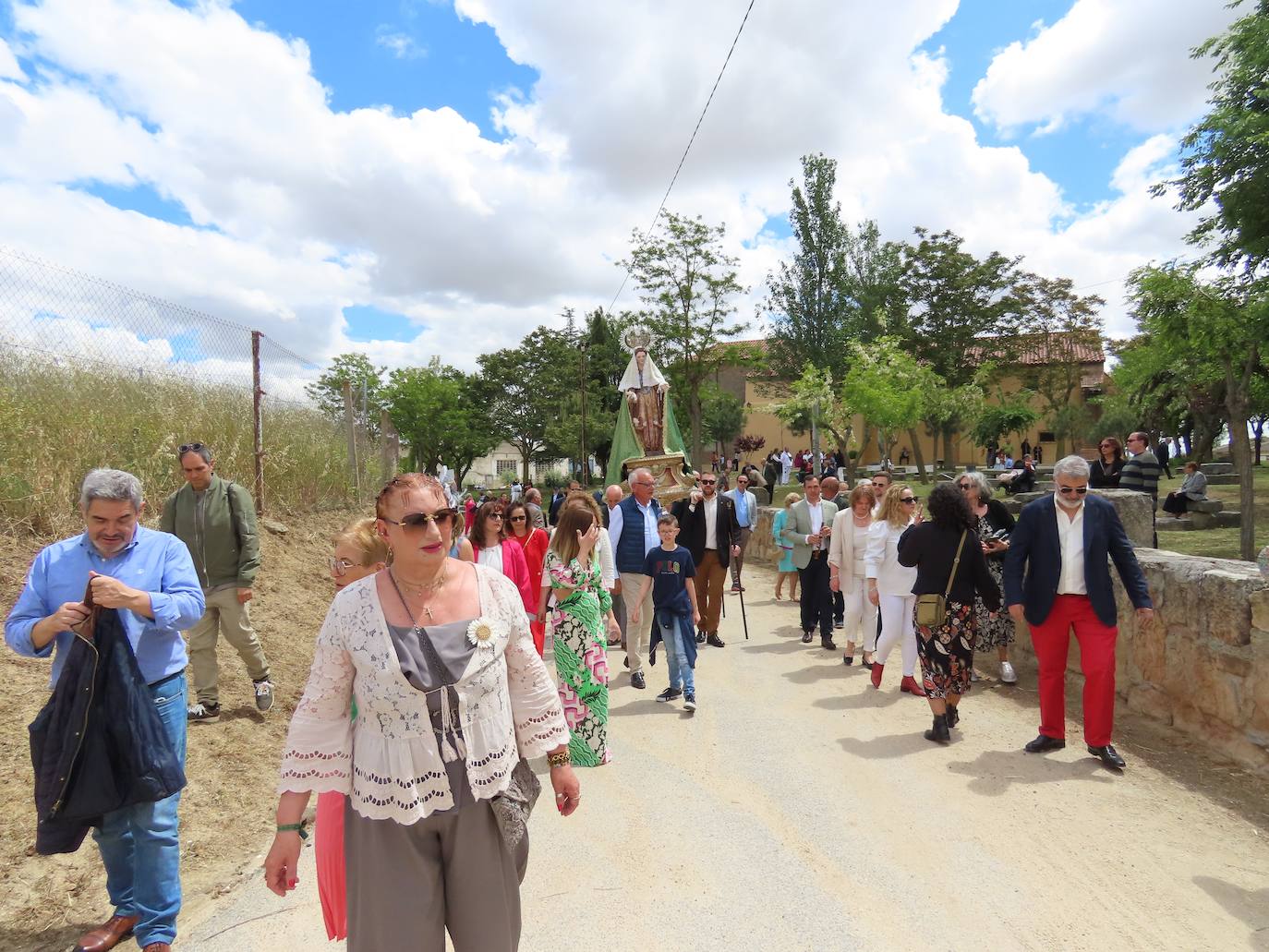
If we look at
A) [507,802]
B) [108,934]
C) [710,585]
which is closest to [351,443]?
[710,585]

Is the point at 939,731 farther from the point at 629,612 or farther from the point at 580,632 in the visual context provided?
the point at 629,612

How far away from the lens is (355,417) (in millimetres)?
13195

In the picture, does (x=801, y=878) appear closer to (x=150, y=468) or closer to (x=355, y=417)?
(x=150, y=468)

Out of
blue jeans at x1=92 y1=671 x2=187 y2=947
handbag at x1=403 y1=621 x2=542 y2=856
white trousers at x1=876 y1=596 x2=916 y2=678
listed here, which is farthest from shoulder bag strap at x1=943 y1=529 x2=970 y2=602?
blue jeans at x1=92 y1=671 x2=187 y2=947

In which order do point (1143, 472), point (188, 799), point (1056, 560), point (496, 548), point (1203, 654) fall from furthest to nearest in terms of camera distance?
point (1143, 472)
point (496, 548)
point (1056, 560)
point (1203, 654)
point (188, 799)

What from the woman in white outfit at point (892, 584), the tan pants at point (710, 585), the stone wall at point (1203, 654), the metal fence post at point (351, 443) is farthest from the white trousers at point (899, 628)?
the metal fence post at point (351, 443)

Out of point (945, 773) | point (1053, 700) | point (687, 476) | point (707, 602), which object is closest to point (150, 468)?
point (707, 602)

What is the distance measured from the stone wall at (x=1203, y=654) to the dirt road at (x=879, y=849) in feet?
0.70

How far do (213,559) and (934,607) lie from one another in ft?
16.0

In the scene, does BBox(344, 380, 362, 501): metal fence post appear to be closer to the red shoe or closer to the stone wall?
the red shoe

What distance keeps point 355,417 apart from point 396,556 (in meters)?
11.9

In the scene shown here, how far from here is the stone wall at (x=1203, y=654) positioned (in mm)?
4238

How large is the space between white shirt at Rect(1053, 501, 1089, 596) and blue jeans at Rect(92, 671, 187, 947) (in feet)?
15.9

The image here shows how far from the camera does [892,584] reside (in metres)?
5.99
